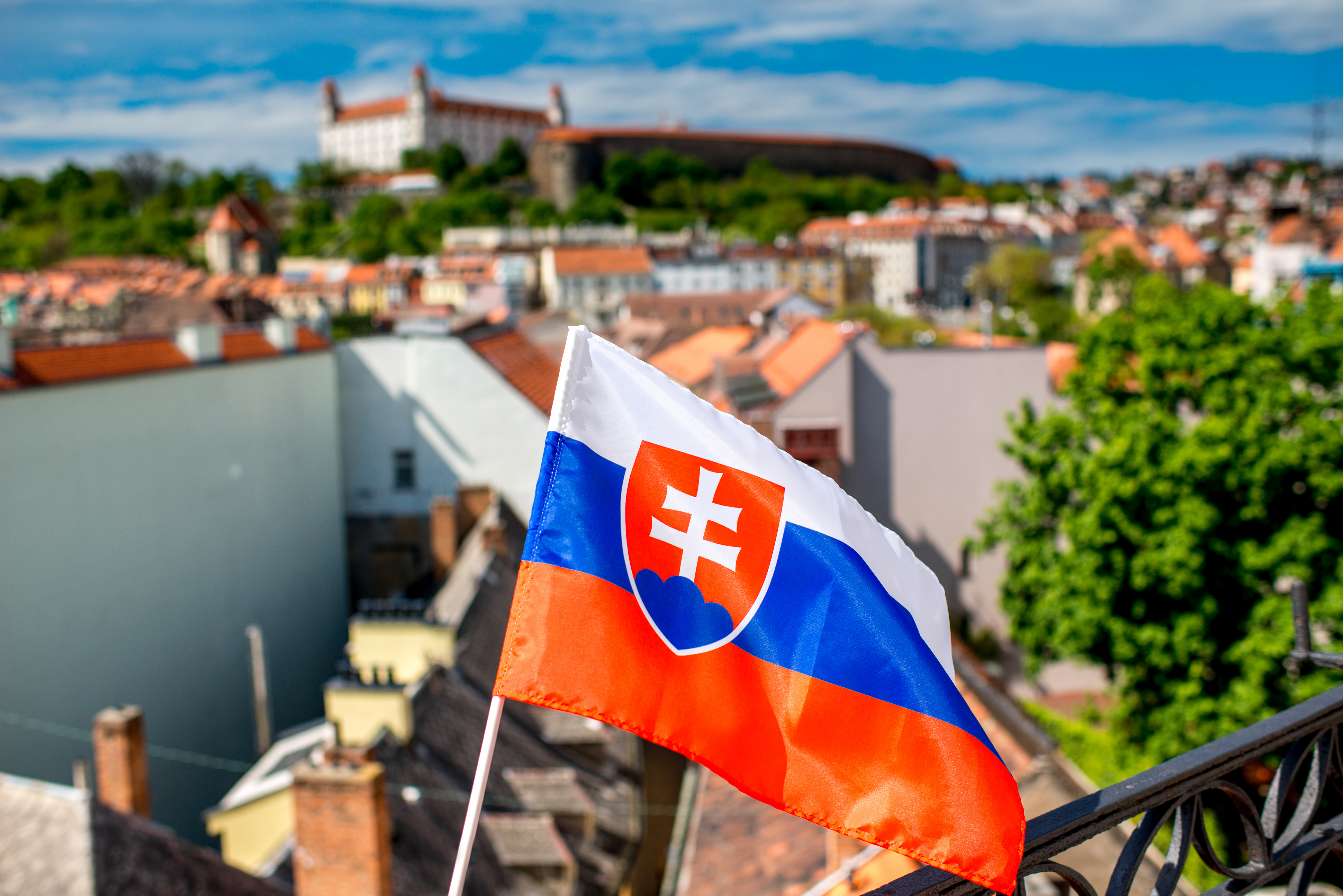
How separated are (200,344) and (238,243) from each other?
3881 inches

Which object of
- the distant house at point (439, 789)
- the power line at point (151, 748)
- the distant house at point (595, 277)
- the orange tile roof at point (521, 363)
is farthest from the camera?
the distant house at point (595, 277)

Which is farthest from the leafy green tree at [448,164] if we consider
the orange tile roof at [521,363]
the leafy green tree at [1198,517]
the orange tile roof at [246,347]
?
the leafy green tree at [1198,517]

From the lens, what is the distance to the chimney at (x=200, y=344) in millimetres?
14906

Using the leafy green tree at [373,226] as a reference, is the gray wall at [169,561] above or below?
below

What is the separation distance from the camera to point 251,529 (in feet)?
51.6

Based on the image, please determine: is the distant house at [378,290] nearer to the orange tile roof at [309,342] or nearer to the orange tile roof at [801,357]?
the orange tile roof at [309,342]

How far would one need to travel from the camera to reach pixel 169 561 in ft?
44.5

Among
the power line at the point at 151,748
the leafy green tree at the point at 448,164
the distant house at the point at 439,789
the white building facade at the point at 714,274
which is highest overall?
the leafy green tree at the point at 448,164

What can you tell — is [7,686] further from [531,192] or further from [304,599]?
[531,192]

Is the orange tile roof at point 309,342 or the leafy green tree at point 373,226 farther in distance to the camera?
the leafy green tree at point 373,226

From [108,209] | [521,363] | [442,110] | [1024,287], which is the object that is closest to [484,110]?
[442,110]

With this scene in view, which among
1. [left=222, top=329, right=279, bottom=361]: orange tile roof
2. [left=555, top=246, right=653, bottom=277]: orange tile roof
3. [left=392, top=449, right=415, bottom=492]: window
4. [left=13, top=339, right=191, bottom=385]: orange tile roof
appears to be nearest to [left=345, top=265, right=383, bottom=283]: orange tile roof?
[left=555, top=246, right=653, bottom=277]: orange tile roof

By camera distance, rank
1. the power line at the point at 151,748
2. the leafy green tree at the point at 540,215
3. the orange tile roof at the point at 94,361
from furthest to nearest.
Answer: the leafy green tree at the point at 540,215 → the orange tile roof at the point at 94,361 → the power line at the point at 151,748

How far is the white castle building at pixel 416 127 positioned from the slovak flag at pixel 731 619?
5142 inches
